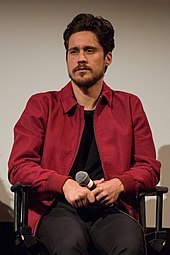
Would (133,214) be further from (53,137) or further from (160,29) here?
(160,29)

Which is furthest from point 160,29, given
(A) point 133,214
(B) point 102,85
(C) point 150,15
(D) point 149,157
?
(A) point 133,214

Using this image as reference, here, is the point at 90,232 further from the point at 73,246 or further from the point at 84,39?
the point at 84,39

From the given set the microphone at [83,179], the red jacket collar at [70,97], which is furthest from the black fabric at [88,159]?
the microphone at [83,179]

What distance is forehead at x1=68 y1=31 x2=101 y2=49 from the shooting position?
7.00 ft

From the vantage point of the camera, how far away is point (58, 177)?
74.8 inches

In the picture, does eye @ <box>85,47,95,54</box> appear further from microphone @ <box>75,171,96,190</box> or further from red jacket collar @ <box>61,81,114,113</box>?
microphone @ <box>75,171,96,190</box>

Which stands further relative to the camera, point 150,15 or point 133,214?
point 150,15

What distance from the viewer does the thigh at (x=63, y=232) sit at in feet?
5.63

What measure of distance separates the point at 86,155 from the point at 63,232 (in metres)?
0.42

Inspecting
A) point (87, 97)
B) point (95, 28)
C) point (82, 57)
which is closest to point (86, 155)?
point (87, 97)

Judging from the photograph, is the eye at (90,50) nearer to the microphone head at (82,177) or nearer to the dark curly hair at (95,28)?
the dark curly hair at (95,28)

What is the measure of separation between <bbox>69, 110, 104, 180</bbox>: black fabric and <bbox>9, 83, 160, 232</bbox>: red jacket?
0.02 meters

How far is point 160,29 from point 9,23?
2.84ft

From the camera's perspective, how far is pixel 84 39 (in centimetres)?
213
